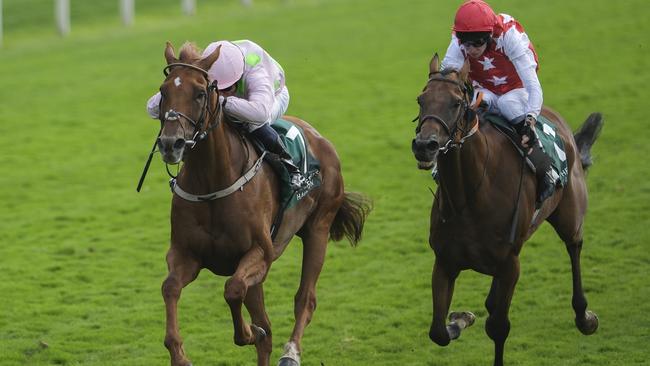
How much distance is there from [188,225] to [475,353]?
2.69 m

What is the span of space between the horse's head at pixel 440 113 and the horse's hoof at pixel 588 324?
7.93 feet

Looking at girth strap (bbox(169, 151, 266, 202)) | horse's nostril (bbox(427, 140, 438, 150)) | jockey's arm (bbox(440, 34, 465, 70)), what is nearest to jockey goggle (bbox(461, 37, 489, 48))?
jockey's arm (bbox(440, 34, 465, 70))

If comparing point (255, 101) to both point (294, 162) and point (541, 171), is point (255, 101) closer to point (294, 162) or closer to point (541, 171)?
point (294, 162)

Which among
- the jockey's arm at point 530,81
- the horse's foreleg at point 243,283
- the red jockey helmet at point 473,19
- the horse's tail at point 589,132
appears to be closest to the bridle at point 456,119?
the red jockey helmet at point 473,19

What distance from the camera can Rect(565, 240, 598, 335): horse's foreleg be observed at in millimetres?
7903

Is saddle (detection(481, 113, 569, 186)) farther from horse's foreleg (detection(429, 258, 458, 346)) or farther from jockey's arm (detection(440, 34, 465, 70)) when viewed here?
horse's foreleg (detection(429, 258, 458, 346))

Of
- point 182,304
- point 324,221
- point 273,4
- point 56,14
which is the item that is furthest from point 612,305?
point 273,4

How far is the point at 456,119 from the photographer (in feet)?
19.5

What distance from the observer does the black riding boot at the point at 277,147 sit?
661 cm

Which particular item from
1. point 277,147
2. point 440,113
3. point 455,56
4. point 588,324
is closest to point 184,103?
point 277,147

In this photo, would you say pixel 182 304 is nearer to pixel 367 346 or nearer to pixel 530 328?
pixel 367 346

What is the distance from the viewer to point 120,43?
20.7 meters

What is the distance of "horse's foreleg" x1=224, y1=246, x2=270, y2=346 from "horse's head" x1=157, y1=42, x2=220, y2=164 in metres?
0.76

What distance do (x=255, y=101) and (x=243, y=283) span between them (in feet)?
3.45
